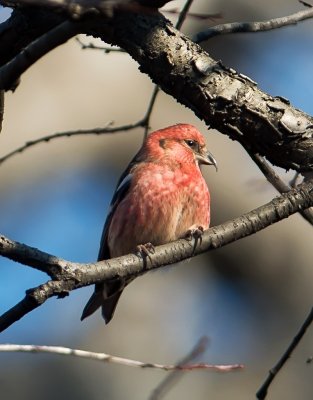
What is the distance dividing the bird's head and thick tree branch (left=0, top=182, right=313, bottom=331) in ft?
6.09

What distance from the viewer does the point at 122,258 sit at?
3.51 metres

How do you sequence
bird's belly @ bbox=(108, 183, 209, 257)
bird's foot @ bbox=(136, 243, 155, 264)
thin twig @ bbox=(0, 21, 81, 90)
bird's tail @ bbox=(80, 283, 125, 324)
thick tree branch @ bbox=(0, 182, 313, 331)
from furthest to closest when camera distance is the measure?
bird's tail @ bbox=(80, 283, 125, 324) → bird's belly @ bbox=(108, 183, 209, 257) → bird's foot @ bbox=(136, 243, 155, 264) → thick tree branch @ bbox=(0, 182, 313, 331) → thin twig @ bbox=(0, 21, 81, 90)

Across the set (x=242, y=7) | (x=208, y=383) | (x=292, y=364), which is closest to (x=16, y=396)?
(x=208, y=383)

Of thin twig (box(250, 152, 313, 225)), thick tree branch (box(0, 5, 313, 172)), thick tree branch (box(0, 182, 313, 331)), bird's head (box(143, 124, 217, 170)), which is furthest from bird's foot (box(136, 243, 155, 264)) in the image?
bird's head (box(143, 124, 217, 170))

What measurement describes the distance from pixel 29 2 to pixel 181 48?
1.63 metres

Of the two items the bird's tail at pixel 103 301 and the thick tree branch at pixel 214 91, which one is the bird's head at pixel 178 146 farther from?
the thick tree branch at pixel 214 91

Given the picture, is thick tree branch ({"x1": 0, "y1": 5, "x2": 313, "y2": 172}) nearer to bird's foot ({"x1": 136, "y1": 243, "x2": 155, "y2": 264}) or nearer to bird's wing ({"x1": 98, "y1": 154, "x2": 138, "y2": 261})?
bird's foot ({"x1": 136, "y1": 243, "x2": 155, "y2": 264})

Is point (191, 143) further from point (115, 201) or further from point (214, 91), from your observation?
point (214, 91)

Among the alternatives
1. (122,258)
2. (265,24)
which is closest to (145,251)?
(122,258)

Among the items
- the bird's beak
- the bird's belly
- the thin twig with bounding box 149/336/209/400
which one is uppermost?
the bird's beak

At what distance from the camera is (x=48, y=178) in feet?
29.9

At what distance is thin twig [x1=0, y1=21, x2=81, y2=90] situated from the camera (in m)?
2.48

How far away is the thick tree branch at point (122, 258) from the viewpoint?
10.0ft

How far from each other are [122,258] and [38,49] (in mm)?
1176
